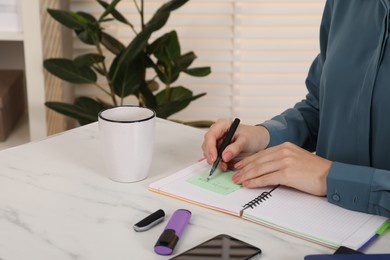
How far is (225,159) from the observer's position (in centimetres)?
112

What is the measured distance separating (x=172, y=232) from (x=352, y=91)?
1.85 feet

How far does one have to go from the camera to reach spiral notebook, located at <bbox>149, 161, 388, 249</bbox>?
89 centimetres

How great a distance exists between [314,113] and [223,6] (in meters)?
1.15

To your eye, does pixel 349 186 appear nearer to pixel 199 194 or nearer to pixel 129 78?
pixel 199 194

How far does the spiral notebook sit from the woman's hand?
0.05 feet

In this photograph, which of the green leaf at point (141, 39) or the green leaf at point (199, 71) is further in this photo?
the green leaf at point (199, 71)

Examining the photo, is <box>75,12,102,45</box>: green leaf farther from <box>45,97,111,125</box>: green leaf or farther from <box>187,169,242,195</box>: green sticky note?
<box>187,169,242,195</box>: green sticky note

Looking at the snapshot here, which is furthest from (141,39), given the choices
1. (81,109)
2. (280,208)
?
(280,208)

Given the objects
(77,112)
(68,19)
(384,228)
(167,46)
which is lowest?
(77,112)

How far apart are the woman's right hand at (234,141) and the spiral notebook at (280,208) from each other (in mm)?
40

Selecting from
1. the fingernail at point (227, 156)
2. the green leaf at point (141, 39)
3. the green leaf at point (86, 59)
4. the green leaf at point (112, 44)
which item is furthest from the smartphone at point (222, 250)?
the green leaf at point (112, 44)

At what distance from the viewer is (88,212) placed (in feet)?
3.15

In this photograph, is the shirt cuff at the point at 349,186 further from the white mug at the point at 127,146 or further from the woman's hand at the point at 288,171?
the white mug at the point at 127,146

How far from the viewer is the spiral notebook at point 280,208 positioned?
888 millimetres
